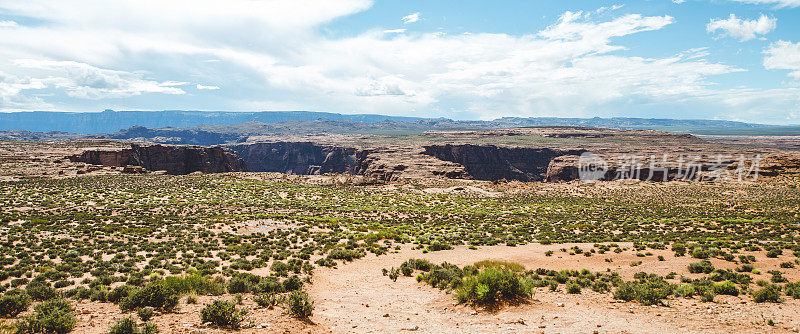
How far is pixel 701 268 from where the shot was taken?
54.0 ft

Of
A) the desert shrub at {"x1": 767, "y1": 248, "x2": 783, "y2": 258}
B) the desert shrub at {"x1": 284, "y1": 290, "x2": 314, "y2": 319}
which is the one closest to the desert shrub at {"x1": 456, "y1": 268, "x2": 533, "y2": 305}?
the desert shrub at {"x1": 284, "y1": 290, "x2": 314, "y2": 319}

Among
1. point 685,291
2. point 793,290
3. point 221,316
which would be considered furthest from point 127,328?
point 793,290

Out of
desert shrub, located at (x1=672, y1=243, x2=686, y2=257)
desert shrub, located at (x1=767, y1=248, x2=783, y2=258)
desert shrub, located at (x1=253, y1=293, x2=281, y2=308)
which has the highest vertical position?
desert shrub, located at (x1=253, y1=293, x2=281, y2=308)

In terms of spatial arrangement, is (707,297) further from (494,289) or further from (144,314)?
(144,314)

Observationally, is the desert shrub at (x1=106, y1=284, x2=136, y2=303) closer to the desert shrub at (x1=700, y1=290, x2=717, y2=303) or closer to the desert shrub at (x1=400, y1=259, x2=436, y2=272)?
the desert shrub at (x1=400, y1=259, x2=436, y2=272)

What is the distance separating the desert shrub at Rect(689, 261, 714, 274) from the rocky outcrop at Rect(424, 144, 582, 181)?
114 meters

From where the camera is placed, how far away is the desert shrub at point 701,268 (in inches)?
641

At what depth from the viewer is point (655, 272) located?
16516 millimetres

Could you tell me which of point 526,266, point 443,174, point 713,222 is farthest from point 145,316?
point 443,174

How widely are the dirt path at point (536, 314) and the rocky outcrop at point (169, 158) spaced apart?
94012mm

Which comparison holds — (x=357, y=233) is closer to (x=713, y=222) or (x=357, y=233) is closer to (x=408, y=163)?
(x=713, y=222)

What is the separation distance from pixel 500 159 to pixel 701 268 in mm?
126676

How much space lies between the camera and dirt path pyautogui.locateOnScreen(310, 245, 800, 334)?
9.79 m

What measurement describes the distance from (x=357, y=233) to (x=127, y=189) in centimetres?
3856
